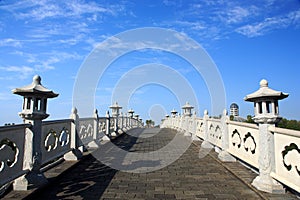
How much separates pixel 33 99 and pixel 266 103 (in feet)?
14.2

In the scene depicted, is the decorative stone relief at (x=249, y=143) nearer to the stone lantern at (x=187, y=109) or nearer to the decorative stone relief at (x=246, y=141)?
the decorative stone relief at (x=246, y=141)

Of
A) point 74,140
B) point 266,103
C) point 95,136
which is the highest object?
point 266,103

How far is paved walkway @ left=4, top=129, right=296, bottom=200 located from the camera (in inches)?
155

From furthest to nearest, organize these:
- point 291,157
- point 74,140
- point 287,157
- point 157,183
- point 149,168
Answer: point 74,140, point 149,168, point 157,183, point 287,157, point 291,157

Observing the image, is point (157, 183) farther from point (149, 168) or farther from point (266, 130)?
point (266, 130)

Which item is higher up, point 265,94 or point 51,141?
point 265,94

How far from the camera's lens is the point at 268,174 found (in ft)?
13.0

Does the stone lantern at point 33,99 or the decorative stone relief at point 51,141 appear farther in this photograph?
the decorative stone relief at point 51,141

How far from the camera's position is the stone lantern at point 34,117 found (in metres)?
4.15

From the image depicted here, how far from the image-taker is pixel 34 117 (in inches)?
168

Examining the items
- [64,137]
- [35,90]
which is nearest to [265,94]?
[35,90]

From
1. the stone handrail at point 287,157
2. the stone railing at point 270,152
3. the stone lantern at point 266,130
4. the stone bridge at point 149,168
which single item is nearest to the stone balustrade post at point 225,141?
the stone bridge at point 149,168

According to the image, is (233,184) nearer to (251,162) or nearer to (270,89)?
(251,162)

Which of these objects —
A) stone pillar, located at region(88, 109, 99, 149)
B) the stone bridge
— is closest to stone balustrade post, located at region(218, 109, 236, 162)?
the stone bridge
